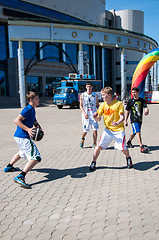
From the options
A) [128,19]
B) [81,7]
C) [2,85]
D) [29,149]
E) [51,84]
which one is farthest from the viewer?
[128,19]

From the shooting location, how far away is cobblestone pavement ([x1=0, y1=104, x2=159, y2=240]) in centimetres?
281

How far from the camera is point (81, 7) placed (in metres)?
50.7

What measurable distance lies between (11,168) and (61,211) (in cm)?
207

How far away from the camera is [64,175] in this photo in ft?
15.6

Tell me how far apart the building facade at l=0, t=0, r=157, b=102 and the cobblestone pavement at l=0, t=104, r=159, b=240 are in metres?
24.6

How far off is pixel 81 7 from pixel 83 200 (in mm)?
53517

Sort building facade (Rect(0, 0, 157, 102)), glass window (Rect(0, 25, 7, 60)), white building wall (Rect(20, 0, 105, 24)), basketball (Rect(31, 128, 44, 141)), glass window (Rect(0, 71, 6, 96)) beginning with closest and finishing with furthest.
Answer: basketball (Rect(31, 128, 44, 141)), building facade (Rect(0, 0, 157, 102)), glass window (Rect(0, 25, 7, 60)), glass window (Rect(0, 71, 6, 96)), white building wall (Rect(20, 0, 105, 24))

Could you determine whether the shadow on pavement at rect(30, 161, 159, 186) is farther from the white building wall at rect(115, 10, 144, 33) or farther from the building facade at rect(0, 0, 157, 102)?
the white building wall at rect(115, 10, 144, 33)

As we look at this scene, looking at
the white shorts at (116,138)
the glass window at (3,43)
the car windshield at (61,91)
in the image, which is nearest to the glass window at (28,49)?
the glass window at (3,43)

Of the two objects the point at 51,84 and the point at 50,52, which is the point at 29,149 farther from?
the point at 50,52

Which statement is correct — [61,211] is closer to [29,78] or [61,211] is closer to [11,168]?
[11,168]

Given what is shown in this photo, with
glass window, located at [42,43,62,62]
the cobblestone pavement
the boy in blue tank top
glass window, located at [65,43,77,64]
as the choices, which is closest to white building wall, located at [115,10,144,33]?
glass window, located at [65,43,77,64]

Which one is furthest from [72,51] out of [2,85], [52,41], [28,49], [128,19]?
[128,19]

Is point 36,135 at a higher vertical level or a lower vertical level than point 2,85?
lower
